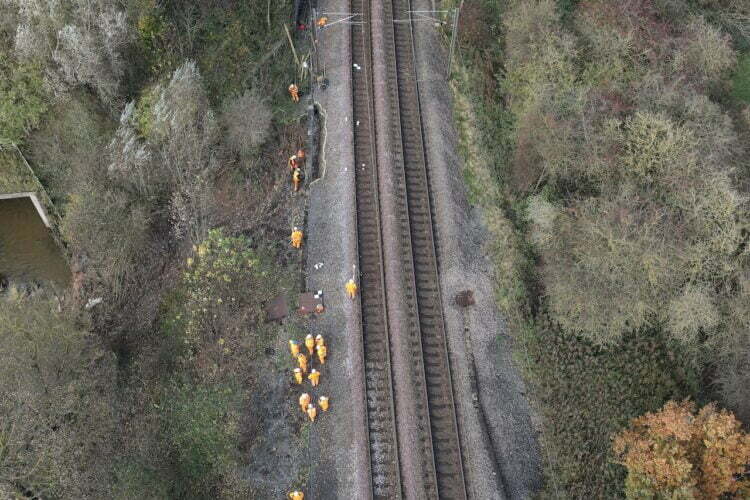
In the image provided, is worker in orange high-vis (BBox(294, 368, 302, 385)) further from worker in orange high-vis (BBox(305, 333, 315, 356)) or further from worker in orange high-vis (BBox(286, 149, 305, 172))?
worker in orange high-vis (BBox(286, 149, 305, 172))

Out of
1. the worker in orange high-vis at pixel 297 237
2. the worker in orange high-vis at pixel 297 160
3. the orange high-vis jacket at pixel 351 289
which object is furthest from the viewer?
the worker in orange high-vis at pixel 297 160

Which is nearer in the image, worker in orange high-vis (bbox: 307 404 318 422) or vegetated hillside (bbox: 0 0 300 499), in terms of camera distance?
vegetated hillside (bbox: 0 0 300 499)

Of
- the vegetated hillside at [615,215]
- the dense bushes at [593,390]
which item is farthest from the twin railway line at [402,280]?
the dense bushes at [593,390]

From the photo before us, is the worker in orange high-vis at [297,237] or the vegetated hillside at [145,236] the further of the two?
the worker in orange high-vis at [297,237]

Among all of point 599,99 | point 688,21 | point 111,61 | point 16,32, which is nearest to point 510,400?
point 599,99

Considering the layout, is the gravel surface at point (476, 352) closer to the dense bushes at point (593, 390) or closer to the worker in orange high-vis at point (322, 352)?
the dense bushes at point (593, 390)

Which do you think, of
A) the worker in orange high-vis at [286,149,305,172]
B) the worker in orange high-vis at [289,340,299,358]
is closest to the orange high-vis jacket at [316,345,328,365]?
the worker in orange high-vis at [289,340,299,358]

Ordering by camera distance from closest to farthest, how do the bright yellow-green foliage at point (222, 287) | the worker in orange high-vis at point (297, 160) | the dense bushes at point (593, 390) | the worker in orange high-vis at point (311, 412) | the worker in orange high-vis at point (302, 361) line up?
1. the dense bushes at point (593, 390)
2. the worker in orange high-vis at point (311, 412)
3. the worker in orange high-vis at point (302, 361)
4. the bright yellow-green foliage at point (222, 287)
5. the worker in orange high-vis at point (297, 160)
